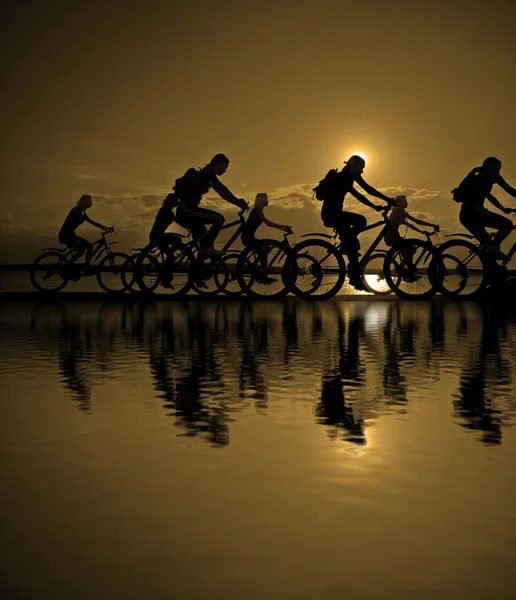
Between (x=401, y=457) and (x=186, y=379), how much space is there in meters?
3.32

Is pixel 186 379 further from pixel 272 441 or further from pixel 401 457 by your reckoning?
pixel 401 457

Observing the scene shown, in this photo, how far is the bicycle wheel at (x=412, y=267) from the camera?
19.0m

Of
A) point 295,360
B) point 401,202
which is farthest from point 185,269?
point 295,360

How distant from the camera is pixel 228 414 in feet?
21.3

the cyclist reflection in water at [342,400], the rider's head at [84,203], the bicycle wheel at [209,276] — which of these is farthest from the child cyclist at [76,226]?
the cyclist reflection in water at [342,400]

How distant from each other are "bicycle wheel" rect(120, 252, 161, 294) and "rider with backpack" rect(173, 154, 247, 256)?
1437mm

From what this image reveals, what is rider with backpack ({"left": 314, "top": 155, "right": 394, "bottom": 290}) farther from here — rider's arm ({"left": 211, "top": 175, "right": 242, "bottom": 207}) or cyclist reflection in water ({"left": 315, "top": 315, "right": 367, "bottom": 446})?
cyclist reflection in water ({"left": 315, "top": 315, "right": 367, "bottom": 446})

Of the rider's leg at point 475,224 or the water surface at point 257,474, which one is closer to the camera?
the water surface at point 257,474

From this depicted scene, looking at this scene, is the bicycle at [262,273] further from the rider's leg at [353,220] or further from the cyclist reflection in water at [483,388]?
the cyclist reflection in water at [483,388]

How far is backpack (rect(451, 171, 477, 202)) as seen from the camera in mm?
18875

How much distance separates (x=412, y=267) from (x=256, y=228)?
293 cm

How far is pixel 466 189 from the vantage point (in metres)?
18.9

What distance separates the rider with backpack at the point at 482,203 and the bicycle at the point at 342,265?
2.69 feet

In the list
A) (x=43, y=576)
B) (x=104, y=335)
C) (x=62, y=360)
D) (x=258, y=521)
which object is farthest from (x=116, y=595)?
(x=104, y=335)
